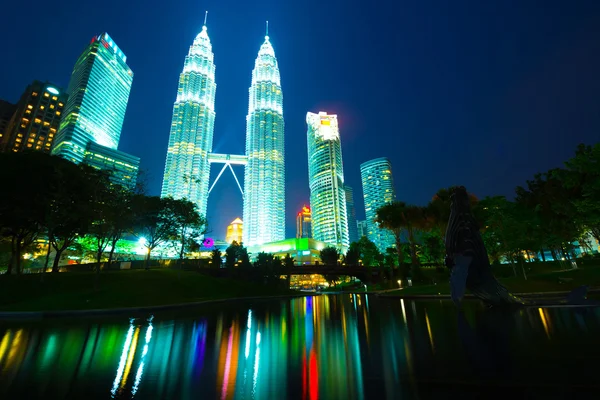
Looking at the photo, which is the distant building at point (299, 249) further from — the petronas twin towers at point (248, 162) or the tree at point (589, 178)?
the tree at point (589, 178)

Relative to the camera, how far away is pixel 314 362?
6625mm

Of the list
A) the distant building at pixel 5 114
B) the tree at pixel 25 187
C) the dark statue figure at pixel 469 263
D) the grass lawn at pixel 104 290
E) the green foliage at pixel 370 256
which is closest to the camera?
the dark statue figure at pixel 469 263

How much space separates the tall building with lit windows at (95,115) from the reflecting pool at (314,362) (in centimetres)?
15052

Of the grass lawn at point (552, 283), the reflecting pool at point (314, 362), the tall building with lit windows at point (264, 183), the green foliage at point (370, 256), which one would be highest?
the tall building with lit windows at point (264, 183)

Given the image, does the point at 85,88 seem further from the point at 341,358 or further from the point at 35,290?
the point at 341,358

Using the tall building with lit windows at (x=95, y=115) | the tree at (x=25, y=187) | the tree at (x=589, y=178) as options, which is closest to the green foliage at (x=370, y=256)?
the tree at (x=589, y=178)

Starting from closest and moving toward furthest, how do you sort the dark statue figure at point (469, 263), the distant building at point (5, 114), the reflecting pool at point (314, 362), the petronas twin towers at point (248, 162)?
the reflecting pool at point (314, 362), the dark statue figure at point (469, 263), the distant building at point (5, 114), the petronas twin towers at point (248, 162)

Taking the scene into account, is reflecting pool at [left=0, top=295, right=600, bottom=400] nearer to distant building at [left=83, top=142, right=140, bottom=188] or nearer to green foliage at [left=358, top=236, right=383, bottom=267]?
green foliage at [left=358, top=236, right=383, bottom=267]

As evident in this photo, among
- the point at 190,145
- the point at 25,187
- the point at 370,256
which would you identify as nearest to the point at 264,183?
the point at 190,145

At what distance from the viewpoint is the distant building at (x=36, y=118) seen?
14075 cm

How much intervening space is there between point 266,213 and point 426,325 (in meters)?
169

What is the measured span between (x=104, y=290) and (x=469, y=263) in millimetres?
30087

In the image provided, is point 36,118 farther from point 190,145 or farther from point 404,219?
point 404,219

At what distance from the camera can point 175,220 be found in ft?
181
